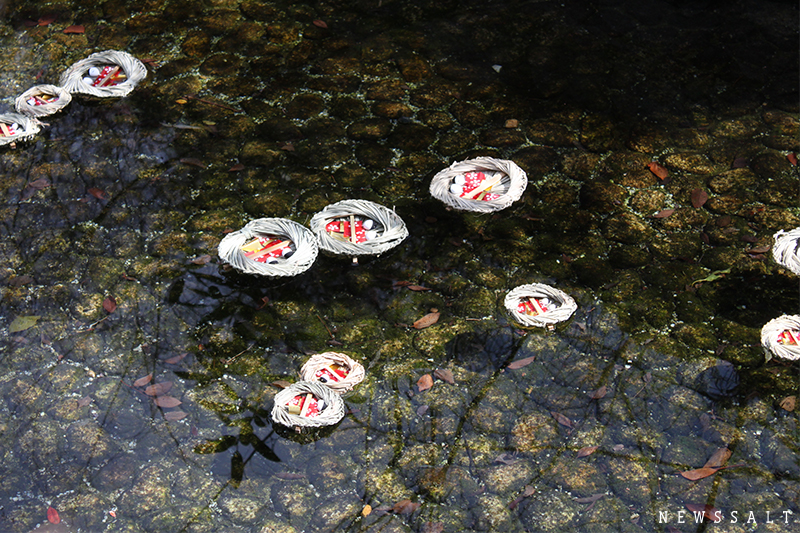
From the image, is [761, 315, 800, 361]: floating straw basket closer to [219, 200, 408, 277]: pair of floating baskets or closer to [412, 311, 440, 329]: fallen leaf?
[412, 311, 440, 329]: fallen leaf

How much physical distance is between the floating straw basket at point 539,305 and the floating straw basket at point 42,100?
2936mm

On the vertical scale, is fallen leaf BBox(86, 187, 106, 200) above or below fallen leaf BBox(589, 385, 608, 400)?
above

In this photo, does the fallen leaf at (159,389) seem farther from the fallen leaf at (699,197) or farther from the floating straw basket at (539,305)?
the fallen leaf at (699,197)

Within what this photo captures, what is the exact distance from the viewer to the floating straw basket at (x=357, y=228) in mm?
3525

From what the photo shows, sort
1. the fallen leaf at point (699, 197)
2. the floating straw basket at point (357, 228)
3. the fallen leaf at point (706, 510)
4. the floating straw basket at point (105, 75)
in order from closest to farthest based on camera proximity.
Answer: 1. the fallen leaf at point (706, 510)
2. the floating straw basket at point (357, 228)
3. the fallen leaf at point (699, 197)
4. the floating straw basket at point (105, 75)

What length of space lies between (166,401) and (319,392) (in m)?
0.63

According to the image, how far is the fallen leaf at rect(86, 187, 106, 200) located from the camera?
152 inches

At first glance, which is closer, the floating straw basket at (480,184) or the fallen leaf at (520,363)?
the fallen leaf at (520,363)

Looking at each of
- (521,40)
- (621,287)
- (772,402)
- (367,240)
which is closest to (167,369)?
(367,240)

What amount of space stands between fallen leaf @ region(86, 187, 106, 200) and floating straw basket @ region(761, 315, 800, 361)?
129 inches

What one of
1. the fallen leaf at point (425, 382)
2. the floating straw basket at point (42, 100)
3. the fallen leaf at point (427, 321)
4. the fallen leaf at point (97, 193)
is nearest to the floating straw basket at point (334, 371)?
the fallen leaf at point (425, 382)

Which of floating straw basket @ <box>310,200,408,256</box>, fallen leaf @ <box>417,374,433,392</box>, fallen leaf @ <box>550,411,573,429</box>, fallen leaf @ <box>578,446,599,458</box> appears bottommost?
fallen leaf @ <box>578,446,599,458</box>

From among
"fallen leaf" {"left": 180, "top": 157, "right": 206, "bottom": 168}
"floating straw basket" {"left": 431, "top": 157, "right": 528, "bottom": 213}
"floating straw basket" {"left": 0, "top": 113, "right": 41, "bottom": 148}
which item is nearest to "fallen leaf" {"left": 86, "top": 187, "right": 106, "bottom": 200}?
"fallen leaf" {"left": 180, "top": 157, "right": 206, "bottom": 168}

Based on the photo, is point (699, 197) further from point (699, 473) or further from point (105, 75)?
point (105, 75)
